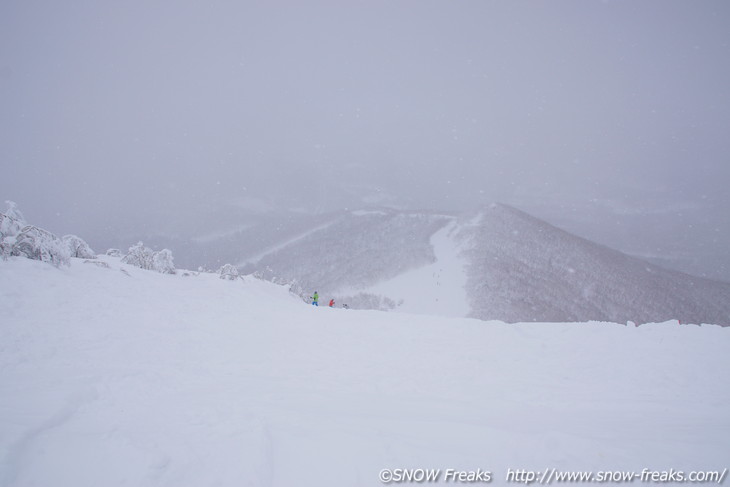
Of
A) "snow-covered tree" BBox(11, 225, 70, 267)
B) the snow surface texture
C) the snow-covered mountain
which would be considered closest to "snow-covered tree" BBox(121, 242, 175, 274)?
"snow-covered tree" BBox(11, 225, 70, 267)

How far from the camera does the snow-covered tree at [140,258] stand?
74.8 feet

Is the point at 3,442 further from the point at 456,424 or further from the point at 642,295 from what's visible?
the point at 642,295

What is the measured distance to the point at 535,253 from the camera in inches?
2378

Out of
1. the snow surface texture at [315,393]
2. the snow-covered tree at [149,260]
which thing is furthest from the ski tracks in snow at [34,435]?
the snow-covered tree at [149,260]

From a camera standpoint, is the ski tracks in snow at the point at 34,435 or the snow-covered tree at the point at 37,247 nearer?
the ski tracks in snow at the point at 34,435

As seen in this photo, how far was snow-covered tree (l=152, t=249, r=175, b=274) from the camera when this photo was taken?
22.7 meters

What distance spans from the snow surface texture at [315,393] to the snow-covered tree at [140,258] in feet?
30.8

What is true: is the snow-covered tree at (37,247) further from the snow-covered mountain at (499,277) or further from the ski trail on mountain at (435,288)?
the ski trail on mountain at (435,288)

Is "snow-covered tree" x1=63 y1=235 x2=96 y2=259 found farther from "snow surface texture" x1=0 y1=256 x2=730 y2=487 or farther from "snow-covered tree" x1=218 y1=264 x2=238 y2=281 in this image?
"snow-covered tree" x1=218 y1=264 x2=238 y2=281

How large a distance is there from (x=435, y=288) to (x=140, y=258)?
41095mm

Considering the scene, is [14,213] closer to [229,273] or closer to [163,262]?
[163,262]

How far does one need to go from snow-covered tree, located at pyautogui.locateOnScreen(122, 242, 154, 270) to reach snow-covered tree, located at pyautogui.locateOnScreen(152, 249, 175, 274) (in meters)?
0.25

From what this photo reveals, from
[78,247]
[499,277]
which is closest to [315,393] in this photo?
[78,247]

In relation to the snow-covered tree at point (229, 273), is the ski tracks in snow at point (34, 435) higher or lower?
higher
